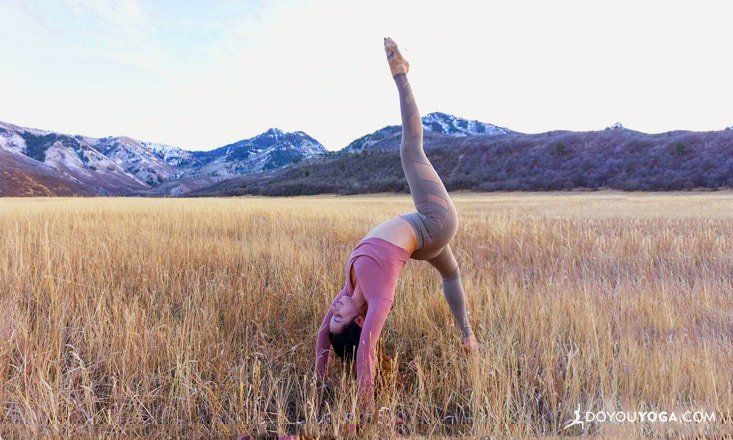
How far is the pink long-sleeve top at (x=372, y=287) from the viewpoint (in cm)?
195

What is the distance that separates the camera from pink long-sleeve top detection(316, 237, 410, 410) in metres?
1.95

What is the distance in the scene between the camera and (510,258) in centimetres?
579

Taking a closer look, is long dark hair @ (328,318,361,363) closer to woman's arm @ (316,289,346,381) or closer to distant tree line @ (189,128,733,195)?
woman's arm @ (316,289,346,381)

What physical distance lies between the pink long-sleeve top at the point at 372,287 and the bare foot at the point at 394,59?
1.03m

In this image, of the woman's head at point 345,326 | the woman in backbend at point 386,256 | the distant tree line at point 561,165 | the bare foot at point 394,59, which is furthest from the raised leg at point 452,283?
the distant tree line at point 561,165

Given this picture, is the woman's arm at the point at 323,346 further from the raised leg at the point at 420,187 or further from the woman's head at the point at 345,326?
the raised leg at the point at 420,187

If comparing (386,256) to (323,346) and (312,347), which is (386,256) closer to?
(323,346)

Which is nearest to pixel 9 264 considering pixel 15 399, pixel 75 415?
pixel 15 399

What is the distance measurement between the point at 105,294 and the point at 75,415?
1.91 m

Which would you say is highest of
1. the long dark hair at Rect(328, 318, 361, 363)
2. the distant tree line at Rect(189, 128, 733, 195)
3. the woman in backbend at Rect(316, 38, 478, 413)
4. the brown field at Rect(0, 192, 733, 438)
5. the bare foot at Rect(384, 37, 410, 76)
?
the distant tree line at Rect(189, 128, 733, 195)

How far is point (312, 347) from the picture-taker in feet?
9.64

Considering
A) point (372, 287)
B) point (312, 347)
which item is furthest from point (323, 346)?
point (312, 347)

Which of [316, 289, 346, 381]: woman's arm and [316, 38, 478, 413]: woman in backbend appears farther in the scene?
[316, 289, 346, 381]: woman's arm

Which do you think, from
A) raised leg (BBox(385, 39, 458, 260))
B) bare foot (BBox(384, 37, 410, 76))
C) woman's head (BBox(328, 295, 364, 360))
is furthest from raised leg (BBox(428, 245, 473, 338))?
bare foot (BBox(384, 37, 410, 76))
